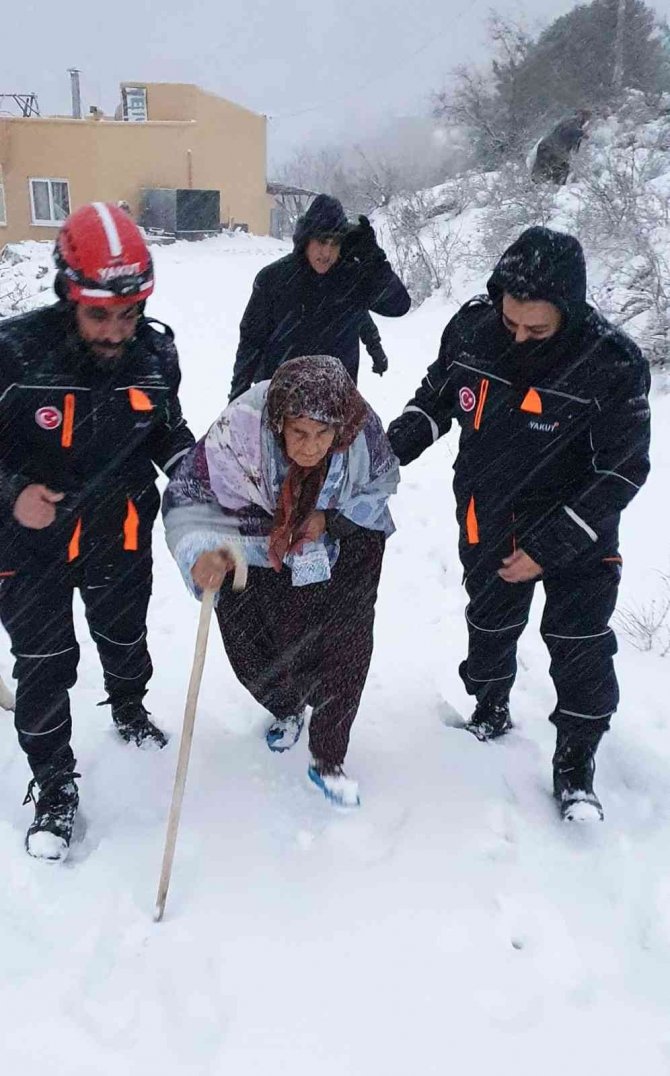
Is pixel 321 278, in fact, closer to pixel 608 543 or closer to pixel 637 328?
pixel 608 543

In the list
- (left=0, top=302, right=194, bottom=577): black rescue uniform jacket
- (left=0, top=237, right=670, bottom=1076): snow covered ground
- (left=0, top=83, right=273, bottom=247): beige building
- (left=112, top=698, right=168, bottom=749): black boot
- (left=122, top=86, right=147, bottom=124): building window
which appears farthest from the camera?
(left=122, top=86, right=147, bottom=124): building window

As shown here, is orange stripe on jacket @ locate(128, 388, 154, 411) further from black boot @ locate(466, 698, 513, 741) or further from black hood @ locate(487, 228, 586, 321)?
black boot @ locate(466, 698, 513, 741)

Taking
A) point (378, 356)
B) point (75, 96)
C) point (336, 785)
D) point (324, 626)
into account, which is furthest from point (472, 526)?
point (75, 96)

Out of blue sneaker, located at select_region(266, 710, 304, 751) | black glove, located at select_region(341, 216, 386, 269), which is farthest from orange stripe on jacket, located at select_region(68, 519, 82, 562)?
black glove, located at select_region(341, 216, 386, 269)

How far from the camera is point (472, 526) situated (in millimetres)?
2510

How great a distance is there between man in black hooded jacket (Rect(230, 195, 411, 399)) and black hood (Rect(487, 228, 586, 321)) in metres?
1.61

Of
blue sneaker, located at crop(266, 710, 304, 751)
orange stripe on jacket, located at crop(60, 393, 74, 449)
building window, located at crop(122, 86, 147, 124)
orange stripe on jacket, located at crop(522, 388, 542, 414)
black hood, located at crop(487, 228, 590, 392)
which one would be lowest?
blue sneaker, located at crop(266, 710, 304, 751)

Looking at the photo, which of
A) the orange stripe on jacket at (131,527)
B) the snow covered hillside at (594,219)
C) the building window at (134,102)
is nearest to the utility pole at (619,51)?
the snow covered hillside at (594,219)

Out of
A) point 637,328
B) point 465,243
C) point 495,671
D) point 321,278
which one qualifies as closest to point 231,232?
point 465,243

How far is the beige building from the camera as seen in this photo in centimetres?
2281

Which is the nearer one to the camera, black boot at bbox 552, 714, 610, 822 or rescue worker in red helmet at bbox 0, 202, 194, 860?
rescue worker in red helmet at bbox 0, 202, 194, 860

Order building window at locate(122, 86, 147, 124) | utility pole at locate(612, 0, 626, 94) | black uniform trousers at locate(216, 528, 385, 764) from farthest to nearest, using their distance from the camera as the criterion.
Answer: building window at locate(122, 86, 147, 124), utility pole at locate(612, 0, 626, 94), black uniform trousers at locate(216, 528, 385, 764)

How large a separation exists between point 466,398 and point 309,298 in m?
1.50

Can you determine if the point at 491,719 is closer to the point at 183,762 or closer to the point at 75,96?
the point at 183,762
